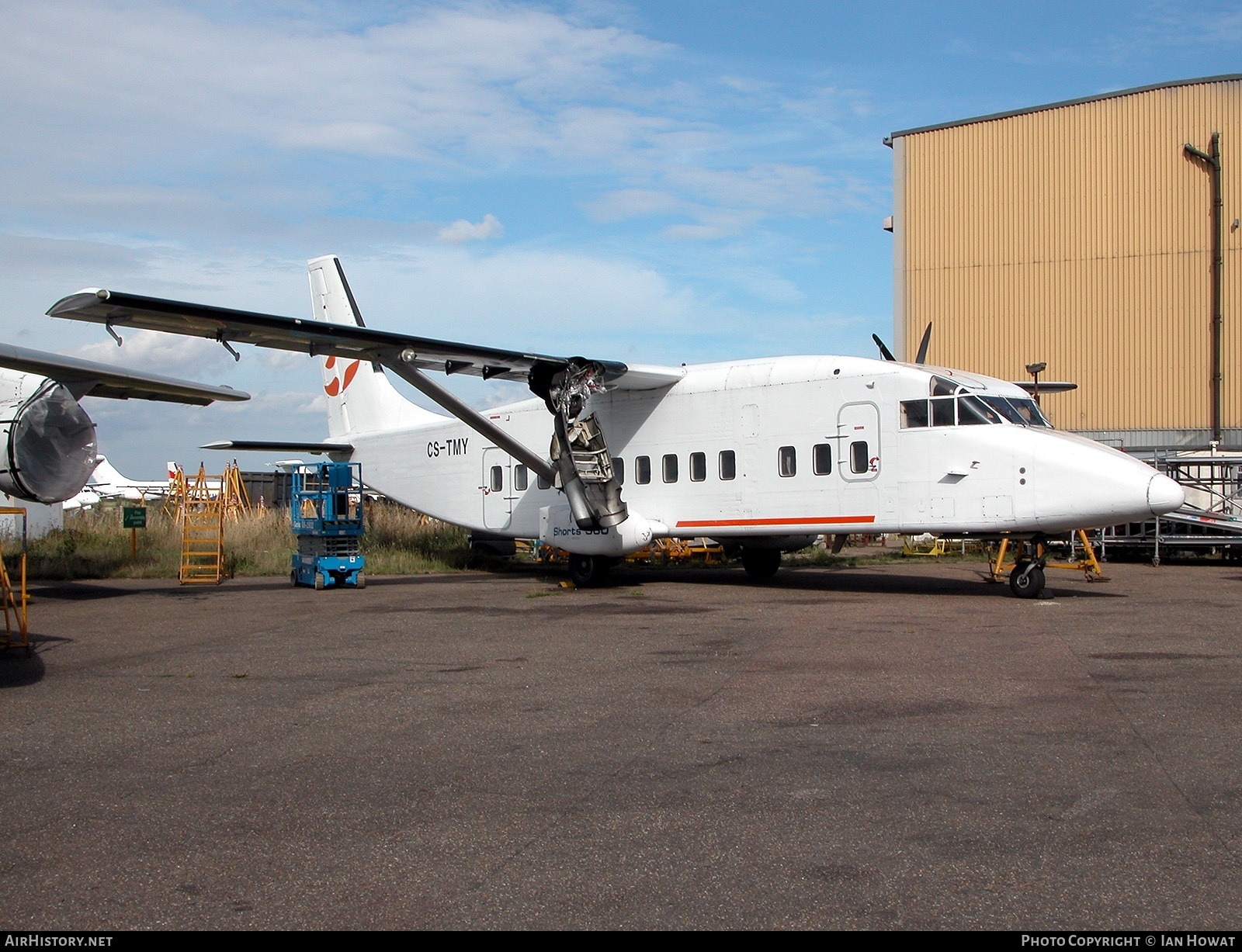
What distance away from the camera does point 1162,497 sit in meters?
13.3

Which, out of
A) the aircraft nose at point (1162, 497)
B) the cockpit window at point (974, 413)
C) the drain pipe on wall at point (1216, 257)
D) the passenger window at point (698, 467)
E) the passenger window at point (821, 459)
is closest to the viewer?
the aircraft nose at point (1162, 497)

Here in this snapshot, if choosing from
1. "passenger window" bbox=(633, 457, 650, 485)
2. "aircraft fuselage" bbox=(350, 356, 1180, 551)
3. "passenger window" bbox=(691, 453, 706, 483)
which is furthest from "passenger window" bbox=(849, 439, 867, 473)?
"passenger window" bbox=(633, 457, 650, 485)

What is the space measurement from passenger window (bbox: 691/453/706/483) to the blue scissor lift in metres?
5.85

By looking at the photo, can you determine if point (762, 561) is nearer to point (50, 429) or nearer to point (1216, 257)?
point (50, 429)

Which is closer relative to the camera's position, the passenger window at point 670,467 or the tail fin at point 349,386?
the passenger window at point 670,467

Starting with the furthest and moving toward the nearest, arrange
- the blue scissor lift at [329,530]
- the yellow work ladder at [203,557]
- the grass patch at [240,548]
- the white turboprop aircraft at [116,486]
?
the white turboprop aircraft at [116,486] < the grass patch at [240,548] < the yellow work ladder at [203,557] < the blue scissor lift at [329,530]

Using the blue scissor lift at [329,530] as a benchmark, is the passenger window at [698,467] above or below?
above

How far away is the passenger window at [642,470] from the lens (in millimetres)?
18031

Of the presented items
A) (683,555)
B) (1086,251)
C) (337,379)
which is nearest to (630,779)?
(683,555)

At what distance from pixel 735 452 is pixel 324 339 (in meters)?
6.48

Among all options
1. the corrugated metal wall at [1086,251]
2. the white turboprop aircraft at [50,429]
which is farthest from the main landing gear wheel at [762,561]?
the corrugated metal wall at [1086,251]

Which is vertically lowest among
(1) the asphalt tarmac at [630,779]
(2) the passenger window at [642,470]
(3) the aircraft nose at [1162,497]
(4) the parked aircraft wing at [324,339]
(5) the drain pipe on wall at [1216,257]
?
(1) the asphalt tarmac at [630,779]

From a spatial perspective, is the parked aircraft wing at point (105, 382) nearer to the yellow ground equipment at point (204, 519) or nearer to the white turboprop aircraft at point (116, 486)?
the yellow ground equipment at point (204, 519)

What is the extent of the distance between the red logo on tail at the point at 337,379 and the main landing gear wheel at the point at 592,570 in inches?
334
